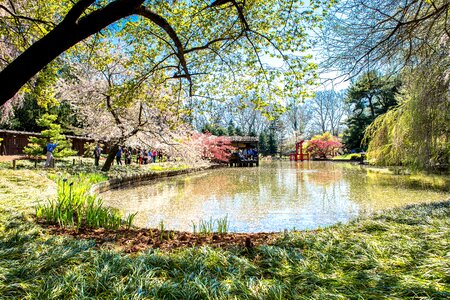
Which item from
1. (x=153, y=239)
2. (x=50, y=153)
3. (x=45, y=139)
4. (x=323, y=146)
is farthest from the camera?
(x=323, y=146)

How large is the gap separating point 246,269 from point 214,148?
2112 cm

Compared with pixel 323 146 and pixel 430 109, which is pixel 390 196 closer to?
pixel 430 109

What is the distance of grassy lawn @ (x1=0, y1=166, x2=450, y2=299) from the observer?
171 cm

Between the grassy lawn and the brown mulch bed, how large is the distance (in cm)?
29

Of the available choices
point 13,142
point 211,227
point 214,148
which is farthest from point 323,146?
point 211,227

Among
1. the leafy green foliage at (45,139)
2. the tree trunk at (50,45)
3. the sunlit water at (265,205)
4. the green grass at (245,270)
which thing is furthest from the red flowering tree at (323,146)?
the tree trunk at (50,45)

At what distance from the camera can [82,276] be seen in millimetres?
1921

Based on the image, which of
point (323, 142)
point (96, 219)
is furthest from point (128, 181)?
point (323, 142)

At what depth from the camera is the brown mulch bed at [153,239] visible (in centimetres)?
299

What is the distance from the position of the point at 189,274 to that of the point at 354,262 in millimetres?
1269

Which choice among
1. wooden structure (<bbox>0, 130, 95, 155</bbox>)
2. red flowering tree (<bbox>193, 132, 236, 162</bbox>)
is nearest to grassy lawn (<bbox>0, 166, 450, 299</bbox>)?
wooden structure (<bbox>0, 130, 95, 155</bbox>)

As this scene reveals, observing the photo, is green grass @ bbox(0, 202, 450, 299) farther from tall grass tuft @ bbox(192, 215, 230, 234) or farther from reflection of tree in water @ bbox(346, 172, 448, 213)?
reflection of tree in water @ bbox(346, 172, 448, 213)

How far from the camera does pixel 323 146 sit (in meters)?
34.1

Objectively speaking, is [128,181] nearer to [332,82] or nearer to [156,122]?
[156,122]
